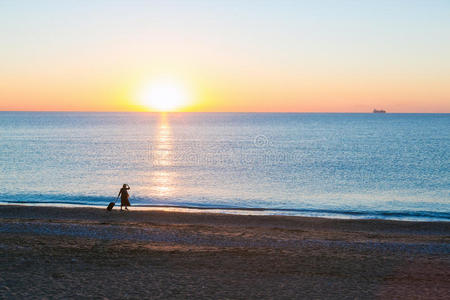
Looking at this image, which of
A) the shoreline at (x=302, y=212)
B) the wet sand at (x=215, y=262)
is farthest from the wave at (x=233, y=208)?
the wet sand at (x=215, y=262)

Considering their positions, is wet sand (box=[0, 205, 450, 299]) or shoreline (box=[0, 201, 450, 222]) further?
shoreline (box=[0, 201, 450, 222])

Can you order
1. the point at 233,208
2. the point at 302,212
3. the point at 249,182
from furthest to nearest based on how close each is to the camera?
the point at 249,182
the point at 233,208
the point at 302,212

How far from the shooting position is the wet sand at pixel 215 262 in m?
12.8

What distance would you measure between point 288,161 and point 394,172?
15949 millimetres

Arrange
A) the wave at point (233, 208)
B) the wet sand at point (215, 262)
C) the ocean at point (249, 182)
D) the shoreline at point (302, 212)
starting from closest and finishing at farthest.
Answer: the wet sand at point (215, 262) < the shoreline at point (302, 212) < the wave at point (233, 208) < the ocean at point (249, 182)

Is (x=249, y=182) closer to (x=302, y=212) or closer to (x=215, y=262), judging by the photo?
(x=302, y=212)

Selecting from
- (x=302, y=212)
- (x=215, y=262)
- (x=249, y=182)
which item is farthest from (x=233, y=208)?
(x=215, y=262)

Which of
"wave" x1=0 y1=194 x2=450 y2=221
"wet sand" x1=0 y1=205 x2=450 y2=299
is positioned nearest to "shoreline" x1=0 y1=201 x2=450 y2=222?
"wave" x1=0 y1=194 x2=450 y2=221

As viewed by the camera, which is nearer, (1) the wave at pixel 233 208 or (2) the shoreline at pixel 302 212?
(2) the shoreline at pixel 302 212

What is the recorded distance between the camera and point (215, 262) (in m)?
15.7

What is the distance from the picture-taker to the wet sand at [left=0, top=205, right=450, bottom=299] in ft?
42.0

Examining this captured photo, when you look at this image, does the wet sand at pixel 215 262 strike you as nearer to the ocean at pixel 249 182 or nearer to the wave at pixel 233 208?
the wave at pixel 233 208

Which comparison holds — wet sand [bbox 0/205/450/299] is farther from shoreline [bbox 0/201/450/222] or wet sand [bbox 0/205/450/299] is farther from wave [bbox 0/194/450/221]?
wave [bbox 0/194/450/221]

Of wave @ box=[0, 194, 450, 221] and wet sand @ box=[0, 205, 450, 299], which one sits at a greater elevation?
wet sand @ box=[0, 205, 450, 299]
